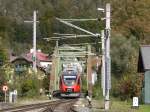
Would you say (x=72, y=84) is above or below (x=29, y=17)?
below

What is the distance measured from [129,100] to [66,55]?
27.6 metres

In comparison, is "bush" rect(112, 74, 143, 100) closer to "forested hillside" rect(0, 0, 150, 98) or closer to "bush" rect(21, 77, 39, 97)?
"bush" rect(21, 77, 39, 97)

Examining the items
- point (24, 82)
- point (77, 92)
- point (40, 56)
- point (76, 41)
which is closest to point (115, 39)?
point (77, 92)

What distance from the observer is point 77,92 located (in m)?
73.2

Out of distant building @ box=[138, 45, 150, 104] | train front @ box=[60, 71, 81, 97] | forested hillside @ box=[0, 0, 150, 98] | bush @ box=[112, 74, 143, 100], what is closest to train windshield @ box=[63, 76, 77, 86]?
train front @ box=[60, 71, 81, 97]

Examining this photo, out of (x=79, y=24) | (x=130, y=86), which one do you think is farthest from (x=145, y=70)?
(x=79, y=24)

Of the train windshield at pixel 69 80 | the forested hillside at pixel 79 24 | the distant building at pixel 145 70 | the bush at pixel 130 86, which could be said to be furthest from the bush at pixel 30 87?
the forested hillside at pixel 79 24

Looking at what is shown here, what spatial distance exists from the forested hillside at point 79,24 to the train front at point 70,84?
1015 centimetres

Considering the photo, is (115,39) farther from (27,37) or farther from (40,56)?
(27,37)

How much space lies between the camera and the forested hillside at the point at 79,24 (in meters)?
90.5

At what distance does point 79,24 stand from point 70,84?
55.1m

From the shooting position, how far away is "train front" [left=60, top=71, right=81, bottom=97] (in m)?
72.9

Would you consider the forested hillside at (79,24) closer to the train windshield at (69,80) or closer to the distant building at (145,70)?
the train windshield at (69,80)

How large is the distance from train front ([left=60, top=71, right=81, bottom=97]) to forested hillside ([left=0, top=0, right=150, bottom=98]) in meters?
10.2
